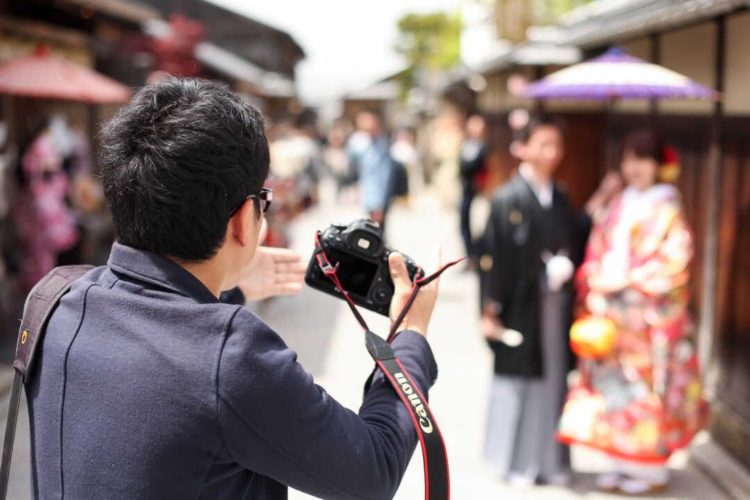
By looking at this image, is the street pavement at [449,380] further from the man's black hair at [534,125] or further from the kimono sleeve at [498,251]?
the man's black hair at [534,125]

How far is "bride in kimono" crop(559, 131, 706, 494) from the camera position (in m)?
4.66

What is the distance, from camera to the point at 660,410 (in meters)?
4.78

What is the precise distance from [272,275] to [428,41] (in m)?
41.1

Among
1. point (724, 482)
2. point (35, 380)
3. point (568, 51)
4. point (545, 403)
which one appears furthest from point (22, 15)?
point (35, 380)

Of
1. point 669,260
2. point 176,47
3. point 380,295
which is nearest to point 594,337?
point 669,260

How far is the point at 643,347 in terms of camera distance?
4797mm

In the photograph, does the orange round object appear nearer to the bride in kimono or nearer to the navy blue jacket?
the bride in kimono

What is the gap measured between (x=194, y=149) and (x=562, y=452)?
4.07 meters

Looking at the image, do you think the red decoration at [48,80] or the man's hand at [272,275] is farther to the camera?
the red decoration at [48,80]

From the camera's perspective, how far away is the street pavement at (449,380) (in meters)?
4.87

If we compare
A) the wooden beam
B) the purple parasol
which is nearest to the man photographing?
the purple parasol

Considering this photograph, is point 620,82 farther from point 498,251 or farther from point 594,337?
point 594,337

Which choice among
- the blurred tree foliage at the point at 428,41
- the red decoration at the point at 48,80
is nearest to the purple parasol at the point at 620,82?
the red decoration at the point at 48,80

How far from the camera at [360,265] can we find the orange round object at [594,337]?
2998 millimetres
